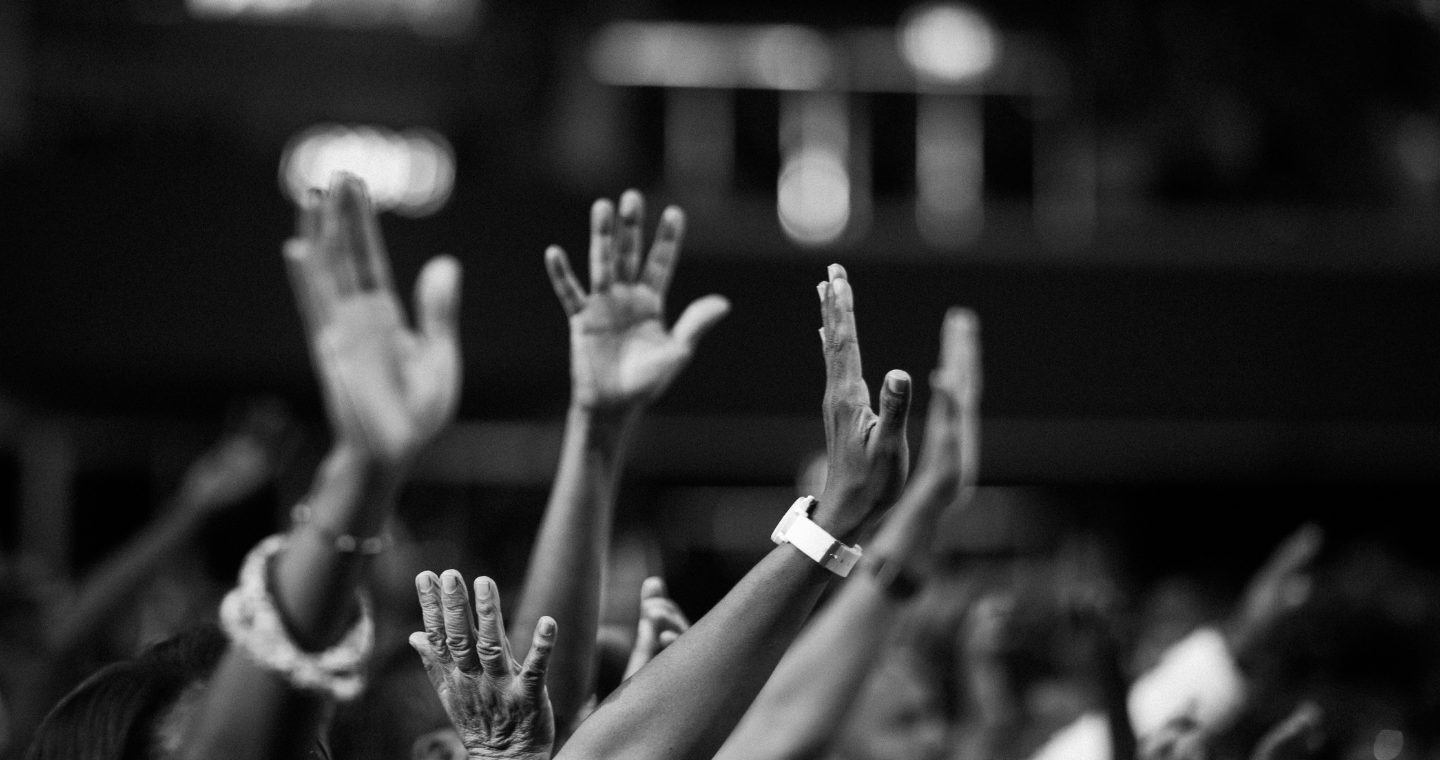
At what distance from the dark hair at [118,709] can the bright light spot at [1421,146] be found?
27.5ft

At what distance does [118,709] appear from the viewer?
6.42 feet

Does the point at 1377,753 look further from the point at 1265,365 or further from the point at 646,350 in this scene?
the point at 1265,365

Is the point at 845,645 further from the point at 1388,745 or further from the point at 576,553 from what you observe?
the point at 1388,745

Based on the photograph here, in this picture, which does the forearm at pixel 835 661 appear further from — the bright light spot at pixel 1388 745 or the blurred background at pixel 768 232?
the blurred background at pixel 768 232

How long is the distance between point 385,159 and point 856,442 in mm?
7756

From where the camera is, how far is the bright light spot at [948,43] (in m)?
9.02

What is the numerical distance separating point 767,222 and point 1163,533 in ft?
10.5

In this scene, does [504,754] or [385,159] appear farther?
[385,159]

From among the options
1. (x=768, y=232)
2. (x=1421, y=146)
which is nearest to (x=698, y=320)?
(x=768, y=232)

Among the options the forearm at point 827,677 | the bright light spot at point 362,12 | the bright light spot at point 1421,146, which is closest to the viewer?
the forearm at point 827,677

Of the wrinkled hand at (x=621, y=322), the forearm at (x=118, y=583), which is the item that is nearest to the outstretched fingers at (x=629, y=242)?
the wrinkled hand at (x=621, y=322)

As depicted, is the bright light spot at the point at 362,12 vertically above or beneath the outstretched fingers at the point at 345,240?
above

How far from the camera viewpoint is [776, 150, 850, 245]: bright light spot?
28.0ft

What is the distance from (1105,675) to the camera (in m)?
2.48
